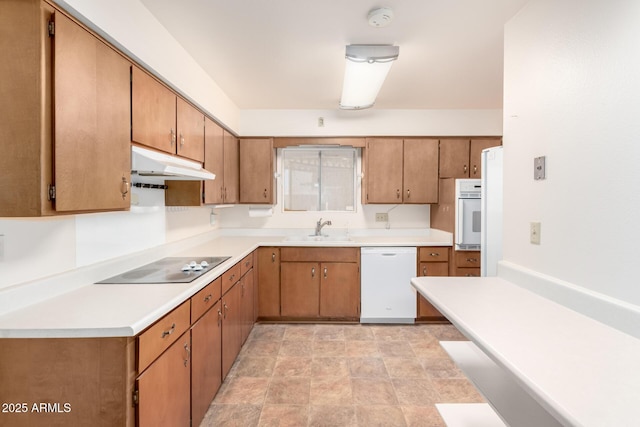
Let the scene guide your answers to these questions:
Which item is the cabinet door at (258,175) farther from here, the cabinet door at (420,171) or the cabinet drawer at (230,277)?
the cabinet door at (420,171)

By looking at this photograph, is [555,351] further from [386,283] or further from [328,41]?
[386,283]

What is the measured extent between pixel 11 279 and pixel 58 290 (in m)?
0.23

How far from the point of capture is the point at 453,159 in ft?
13.0

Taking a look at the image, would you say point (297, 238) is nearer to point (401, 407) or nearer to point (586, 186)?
point (401, 407)

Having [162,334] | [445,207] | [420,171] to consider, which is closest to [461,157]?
[420,171]

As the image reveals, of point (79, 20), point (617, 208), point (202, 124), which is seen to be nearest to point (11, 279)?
point (79, 20)

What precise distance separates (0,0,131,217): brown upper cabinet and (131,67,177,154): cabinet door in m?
0.32

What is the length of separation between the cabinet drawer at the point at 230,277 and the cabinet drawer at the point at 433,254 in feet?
6.78

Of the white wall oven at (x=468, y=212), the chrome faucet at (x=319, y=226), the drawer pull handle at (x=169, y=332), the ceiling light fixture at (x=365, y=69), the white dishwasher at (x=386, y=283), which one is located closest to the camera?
the drawer pull handle at (x=169, y=332)

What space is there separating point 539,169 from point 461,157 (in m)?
2.42

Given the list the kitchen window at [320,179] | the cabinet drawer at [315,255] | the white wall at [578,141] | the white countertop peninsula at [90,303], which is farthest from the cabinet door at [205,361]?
the kitchen window at [320,179]

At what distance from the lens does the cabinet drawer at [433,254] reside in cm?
369

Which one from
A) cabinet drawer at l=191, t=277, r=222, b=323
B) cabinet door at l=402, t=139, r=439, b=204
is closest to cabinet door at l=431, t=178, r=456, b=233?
cabinet door at l=402, t=139, r=439, b=204

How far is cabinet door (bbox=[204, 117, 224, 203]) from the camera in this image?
2.92 metres
